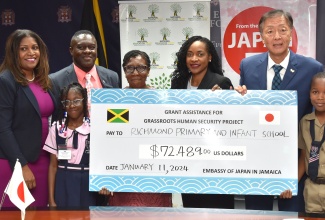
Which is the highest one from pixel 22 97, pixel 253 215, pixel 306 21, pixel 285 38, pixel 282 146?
pixel 306 21

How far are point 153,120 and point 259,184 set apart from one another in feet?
2.65

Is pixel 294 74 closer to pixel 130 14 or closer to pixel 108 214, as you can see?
pixel 108 214

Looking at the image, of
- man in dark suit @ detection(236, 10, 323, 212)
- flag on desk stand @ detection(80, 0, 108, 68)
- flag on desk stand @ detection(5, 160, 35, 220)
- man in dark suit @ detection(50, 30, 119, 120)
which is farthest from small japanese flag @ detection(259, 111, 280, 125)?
flag on desk stand @ detection(80, 0, 108, 68)

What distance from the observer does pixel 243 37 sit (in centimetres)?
641

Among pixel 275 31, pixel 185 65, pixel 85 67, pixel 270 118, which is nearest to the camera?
pixel 270 118

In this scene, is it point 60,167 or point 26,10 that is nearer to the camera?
point 60,167

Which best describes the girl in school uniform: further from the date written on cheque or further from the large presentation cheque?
the date written on cheque

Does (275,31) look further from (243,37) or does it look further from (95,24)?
(95,24)

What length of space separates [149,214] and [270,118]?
3.53 feet

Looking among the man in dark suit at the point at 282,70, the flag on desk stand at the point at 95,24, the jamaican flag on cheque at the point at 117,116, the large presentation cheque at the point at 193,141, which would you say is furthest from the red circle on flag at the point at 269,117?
the flag on desk stand at the point at 95,24

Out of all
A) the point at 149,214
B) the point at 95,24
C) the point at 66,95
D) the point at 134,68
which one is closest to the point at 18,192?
the point at 149,214

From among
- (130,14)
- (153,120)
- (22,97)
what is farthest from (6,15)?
(153,120)

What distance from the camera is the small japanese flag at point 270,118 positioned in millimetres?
3420

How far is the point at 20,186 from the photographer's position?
9.41 feet
